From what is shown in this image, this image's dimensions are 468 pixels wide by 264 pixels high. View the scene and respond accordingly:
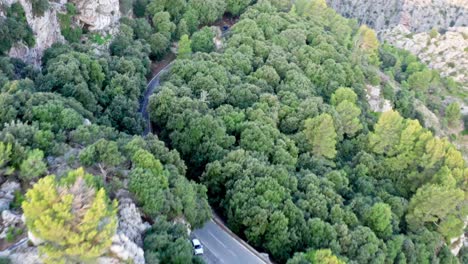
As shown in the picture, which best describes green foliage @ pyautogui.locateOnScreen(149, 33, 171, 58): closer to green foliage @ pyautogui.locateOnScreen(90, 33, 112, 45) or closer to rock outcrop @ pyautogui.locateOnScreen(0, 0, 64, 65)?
green foliage @ pyautogui.locateOnScreen(90, 33, 112, 45)

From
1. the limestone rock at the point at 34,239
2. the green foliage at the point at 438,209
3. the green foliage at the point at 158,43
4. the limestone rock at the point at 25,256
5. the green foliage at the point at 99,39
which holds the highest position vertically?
the limestone rock at the point at 34,239

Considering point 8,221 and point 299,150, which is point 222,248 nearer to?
point 8,221

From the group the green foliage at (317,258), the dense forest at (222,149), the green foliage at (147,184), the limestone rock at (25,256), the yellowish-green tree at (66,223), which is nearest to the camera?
the yellowish-green tree at (66,223)

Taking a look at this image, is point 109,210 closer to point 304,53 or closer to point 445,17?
point 304,53

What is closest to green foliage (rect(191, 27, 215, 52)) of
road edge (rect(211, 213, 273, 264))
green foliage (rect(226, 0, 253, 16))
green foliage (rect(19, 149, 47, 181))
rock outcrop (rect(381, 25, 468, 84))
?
green foliage (rect(226, 0, 253, 16))

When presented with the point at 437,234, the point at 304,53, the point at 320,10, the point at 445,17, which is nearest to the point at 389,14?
the point at 445,17

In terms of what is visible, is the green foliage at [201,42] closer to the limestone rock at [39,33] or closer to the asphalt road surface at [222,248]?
the limestone rock at [39,33]

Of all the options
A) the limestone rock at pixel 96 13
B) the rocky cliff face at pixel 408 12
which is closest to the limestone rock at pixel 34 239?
the limestone rock at pixel 96 13
